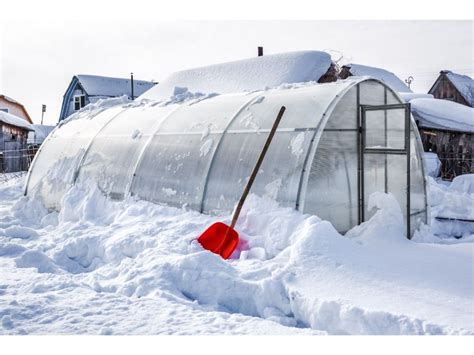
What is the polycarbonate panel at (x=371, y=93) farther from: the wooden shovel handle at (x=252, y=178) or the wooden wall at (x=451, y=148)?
the wooden wall at (x=451, y=148)

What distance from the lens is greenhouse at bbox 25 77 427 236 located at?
22.0ft

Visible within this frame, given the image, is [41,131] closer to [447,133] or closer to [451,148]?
[447,133]

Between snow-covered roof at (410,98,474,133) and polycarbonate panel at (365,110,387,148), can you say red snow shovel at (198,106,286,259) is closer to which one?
polycarbonate panel at (365,110,387,148)

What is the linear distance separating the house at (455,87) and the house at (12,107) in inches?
1120

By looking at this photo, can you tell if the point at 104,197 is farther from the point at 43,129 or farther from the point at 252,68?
the point at 43,129

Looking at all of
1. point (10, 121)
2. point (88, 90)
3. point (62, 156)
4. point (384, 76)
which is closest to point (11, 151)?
point (10, 121)

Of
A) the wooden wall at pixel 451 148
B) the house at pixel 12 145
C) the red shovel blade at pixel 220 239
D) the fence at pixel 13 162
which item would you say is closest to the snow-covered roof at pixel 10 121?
the house at pixel 12 145

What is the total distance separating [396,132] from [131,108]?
6134 mm

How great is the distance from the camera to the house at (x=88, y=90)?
31234 mm

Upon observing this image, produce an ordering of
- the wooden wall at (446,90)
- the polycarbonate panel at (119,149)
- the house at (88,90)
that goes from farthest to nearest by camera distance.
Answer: the house at (88,90)
the wooden wall at (446,90)
the polycarbonate panel at (119,149)

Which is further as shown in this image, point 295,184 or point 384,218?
point 384,218

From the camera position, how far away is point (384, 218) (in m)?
6.91

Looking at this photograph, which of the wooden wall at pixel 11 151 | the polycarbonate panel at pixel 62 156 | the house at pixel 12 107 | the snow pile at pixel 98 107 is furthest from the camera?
the house at pixel 12 107

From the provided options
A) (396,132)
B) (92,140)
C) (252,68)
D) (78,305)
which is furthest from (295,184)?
(252,68)
